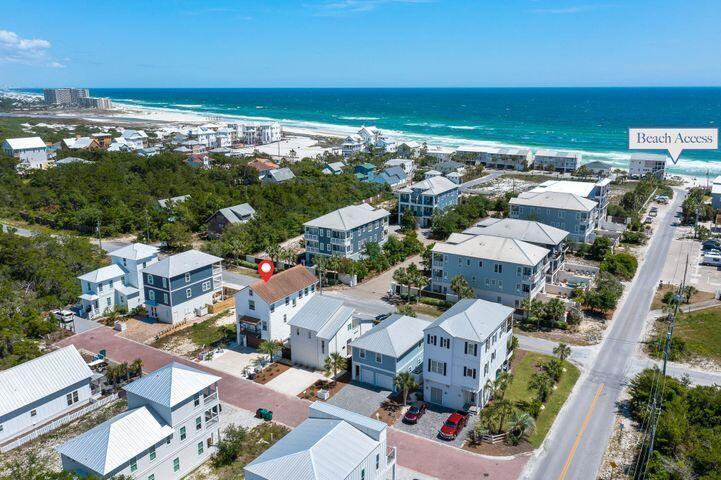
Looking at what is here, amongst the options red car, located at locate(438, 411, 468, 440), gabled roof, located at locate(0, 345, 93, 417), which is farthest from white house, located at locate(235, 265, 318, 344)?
red car, located at locate(438, 411, 468, 440)

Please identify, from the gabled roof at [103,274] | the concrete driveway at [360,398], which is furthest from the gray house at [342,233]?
the concrete driveway at [360,398]

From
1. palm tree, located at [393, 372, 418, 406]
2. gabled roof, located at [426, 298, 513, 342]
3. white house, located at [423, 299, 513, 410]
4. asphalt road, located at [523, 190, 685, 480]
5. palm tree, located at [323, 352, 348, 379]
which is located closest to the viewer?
asphalt road, located at [523, 190, 685, 480]

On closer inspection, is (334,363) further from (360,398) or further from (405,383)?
(405,383)

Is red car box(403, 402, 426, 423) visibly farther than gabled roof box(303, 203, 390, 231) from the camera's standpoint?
No

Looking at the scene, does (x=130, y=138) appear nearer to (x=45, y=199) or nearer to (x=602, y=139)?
(x=45, y=199)

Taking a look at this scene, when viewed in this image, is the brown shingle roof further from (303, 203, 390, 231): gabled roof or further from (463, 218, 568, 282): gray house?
(463, 218, 568, 282): gray house

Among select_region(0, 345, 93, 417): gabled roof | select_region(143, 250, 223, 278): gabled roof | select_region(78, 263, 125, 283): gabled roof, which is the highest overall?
select_region(143, 250, 223, 278): gabled roof
